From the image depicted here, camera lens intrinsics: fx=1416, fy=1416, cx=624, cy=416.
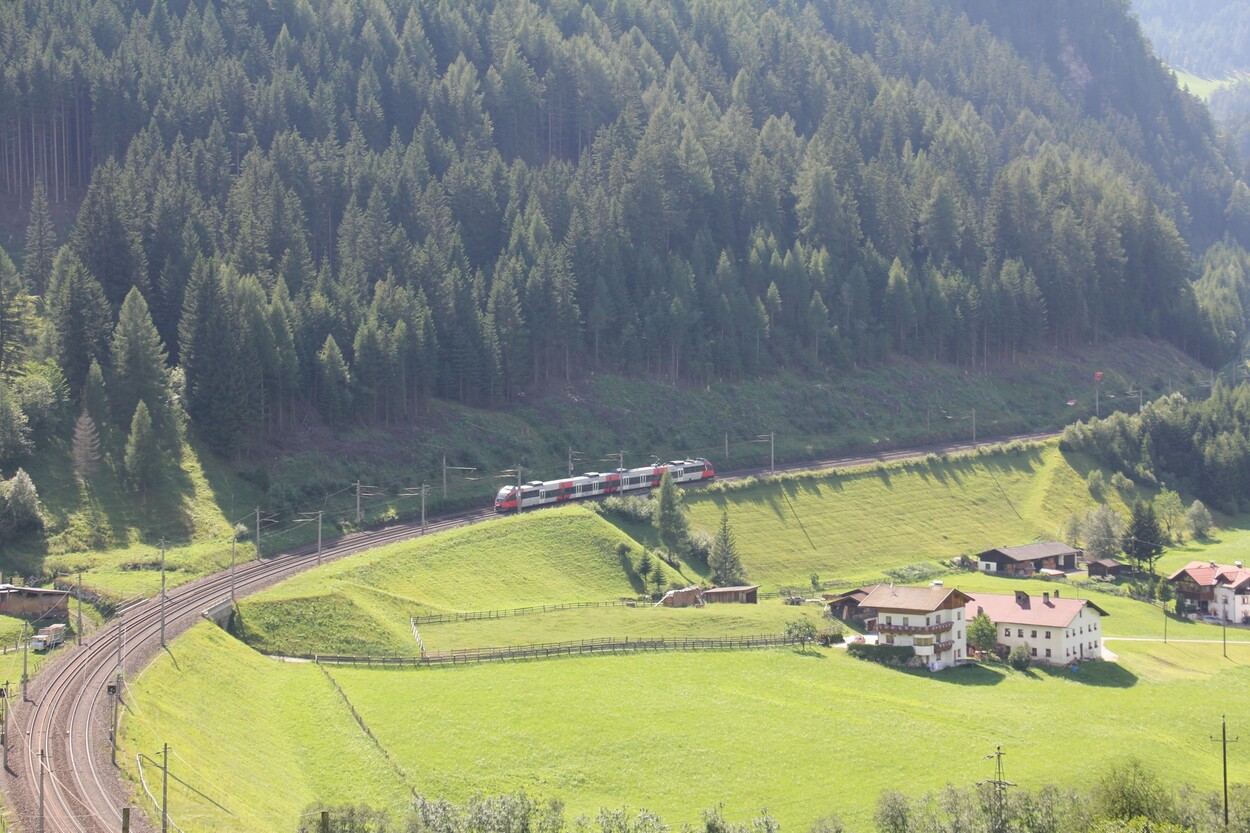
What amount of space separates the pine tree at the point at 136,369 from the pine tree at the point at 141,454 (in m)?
6.28

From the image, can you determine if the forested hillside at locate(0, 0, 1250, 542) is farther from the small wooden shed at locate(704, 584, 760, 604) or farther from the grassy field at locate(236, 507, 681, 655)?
the small wooden shed at locate(704, 584, 760, 604)

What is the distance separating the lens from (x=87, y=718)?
67.2 metres

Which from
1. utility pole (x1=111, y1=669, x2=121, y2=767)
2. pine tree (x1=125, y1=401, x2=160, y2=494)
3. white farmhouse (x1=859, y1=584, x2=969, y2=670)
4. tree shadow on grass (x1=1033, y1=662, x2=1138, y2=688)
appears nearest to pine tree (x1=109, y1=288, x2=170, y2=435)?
pine tree (x1=125, y1=401, x2=160, y2=494)

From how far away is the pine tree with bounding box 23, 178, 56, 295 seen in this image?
465ft

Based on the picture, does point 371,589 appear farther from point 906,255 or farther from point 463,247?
point 906,255

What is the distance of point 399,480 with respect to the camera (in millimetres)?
128375

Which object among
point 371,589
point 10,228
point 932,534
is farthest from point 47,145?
point 932,534

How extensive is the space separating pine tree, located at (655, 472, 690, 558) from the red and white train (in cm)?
841

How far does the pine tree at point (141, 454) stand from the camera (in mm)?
111312

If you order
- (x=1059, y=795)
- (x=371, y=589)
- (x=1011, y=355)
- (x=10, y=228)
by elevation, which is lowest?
(x=1059, y=795)

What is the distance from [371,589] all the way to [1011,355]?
368 ft

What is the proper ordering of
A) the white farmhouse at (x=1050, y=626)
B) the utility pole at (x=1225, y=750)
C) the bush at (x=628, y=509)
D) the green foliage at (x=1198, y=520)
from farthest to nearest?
the green foliage at (x=1198, y=520) < the bush at (x=628, y=509) < the white farmhouse at (x=1050, y=626) < the utility pole at (x=1225, y=750)

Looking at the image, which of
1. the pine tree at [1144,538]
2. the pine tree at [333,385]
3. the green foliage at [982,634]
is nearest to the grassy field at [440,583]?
the pine tree at [333,385]

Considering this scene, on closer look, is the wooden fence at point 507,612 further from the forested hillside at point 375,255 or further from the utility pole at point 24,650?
the forested hillside at point 375,255
